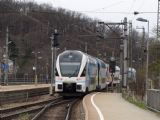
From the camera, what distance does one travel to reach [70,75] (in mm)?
40906

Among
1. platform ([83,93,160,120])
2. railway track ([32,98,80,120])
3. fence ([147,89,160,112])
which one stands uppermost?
fence ([147,89,160,112])

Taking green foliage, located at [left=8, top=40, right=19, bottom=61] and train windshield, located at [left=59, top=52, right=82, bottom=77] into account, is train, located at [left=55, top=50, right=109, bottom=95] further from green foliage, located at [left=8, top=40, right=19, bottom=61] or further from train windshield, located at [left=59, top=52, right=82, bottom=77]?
green foliage, located at [left=8, top=40, right=19, bottom=61]

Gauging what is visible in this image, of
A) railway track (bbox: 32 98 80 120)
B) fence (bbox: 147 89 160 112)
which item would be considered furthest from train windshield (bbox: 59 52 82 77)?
fence (bbox: 147 89 160 112)

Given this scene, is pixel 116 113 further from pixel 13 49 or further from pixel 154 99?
pixel 13 49

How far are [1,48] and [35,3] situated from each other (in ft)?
150

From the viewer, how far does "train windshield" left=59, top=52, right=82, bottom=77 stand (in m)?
41.0

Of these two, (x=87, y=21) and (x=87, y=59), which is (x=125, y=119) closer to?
(x=87, y=59)

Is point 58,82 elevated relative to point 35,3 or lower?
lower

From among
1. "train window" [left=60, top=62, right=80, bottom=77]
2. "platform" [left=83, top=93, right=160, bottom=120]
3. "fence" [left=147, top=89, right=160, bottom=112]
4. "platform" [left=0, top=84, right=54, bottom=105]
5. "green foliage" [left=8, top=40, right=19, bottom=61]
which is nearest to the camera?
"platform" [left=83, top=93, right=160, bottom=120]

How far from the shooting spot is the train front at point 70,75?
40812mm

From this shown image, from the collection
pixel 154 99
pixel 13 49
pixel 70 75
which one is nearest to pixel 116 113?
pixel 154 99

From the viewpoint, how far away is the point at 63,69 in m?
41.2

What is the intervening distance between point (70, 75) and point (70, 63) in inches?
41.5

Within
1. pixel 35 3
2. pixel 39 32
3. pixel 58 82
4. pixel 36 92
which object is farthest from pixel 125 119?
pixel 39 32
